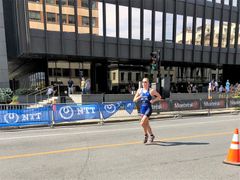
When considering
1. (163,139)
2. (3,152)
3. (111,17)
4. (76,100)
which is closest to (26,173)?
(3,152)

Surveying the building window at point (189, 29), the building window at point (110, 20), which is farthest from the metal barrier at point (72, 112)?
the building window at point (189, 29)

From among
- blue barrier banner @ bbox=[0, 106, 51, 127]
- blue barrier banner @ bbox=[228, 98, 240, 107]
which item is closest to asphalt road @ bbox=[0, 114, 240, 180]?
blue barrier banner @ bbox=[0, 106, 51, 127]

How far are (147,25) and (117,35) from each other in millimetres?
3782

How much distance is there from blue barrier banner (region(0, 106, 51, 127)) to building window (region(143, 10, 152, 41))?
16711mm

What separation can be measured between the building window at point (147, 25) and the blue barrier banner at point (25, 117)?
1671cm

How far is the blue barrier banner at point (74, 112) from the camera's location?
11.5 metres

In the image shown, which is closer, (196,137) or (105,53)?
(196,137)

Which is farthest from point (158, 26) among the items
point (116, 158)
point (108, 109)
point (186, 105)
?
point (116, 158)

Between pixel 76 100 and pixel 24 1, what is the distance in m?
9.89

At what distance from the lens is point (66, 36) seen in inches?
862

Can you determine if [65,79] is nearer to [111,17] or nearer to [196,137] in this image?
[111,17]

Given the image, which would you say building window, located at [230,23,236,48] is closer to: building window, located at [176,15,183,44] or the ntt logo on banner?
building window, located at [176,15,183,44]

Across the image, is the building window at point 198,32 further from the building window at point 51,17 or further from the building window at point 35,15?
the building window at point 35,15

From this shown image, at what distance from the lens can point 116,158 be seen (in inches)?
223
